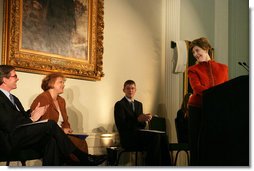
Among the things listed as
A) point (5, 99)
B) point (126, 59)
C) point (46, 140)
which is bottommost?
point (46, 140)

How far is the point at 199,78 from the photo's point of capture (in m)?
4.06

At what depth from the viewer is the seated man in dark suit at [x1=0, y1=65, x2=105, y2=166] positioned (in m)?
3.81

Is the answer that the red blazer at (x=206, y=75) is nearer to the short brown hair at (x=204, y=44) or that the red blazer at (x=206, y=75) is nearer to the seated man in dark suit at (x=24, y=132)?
the short brown hair at (x=204, y=44)

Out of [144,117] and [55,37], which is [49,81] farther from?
[144,117]

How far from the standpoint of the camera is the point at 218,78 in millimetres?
4133

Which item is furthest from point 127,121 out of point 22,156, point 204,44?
point 22,156

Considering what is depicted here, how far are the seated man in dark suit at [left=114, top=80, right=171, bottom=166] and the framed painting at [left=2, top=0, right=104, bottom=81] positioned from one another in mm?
522

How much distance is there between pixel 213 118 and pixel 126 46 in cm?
201

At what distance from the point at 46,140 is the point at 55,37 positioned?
47.6 inches

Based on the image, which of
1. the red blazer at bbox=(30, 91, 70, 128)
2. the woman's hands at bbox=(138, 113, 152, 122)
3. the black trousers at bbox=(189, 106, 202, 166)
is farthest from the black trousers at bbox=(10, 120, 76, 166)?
the black trousers at bbox=(189, 106, 202, 166)

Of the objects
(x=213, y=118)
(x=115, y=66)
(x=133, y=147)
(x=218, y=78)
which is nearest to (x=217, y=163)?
(x=213, y=118)

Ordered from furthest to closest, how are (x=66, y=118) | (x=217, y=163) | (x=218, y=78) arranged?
1. (x=66, y=118)
2. (x=218, y=78)
3. (x=217, y=163)

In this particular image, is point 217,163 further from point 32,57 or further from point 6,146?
point 32,57

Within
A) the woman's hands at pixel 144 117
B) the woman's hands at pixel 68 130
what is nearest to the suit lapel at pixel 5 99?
the woman's hands at pixel 68 130
